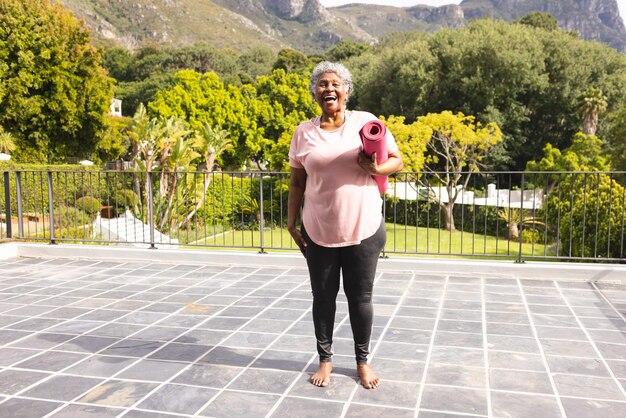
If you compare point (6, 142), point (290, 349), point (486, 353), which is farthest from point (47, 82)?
point (486, 353)

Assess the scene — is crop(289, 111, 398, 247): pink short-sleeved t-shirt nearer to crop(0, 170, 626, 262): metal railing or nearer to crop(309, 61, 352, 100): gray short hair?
crop(309, 61, 352, 100): gray short hair

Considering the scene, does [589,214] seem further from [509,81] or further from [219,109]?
[219,109]

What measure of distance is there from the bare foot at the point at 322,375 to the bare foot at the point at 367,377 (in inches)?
6.4

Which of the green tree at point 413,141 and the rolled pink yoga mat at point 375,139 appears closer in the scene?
the rolled pink yoga mat at point 375,139

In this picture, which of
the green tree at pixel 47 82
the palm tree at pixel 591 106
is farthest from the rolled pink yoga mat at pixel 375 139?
the palm tree at pixel 591 106

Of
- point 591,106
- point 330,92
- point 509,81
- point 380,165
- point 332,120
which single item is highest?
point 509,81

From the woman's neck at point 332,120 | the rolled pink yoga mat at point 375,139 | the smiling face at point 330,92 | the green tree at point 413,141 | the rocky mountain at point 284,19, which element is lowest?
the rolled pink yoga mat at point 375,139

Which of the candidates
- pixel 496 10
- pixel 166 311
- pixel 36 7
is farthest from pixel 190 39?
pixel 496 10

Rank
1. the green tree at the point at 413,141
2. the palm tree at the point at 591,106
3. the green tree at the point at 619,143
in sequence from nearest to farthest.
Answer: the green tree at the point at 413,141
the green tree at the point at 619,143
the palm tree at the point at 591,106

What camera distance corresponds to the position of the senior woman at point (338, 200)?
2.67 metres

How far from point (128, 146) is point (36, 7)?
17.3m

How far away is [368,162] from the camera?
2.58 m

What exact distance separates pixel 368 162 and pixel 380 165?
3.8 inches

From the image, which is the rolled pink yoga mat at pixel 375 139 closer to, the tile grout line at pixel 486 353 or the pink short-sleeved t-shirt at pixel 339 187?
the pink short-sleeved t-shirt at pixel 339 187
